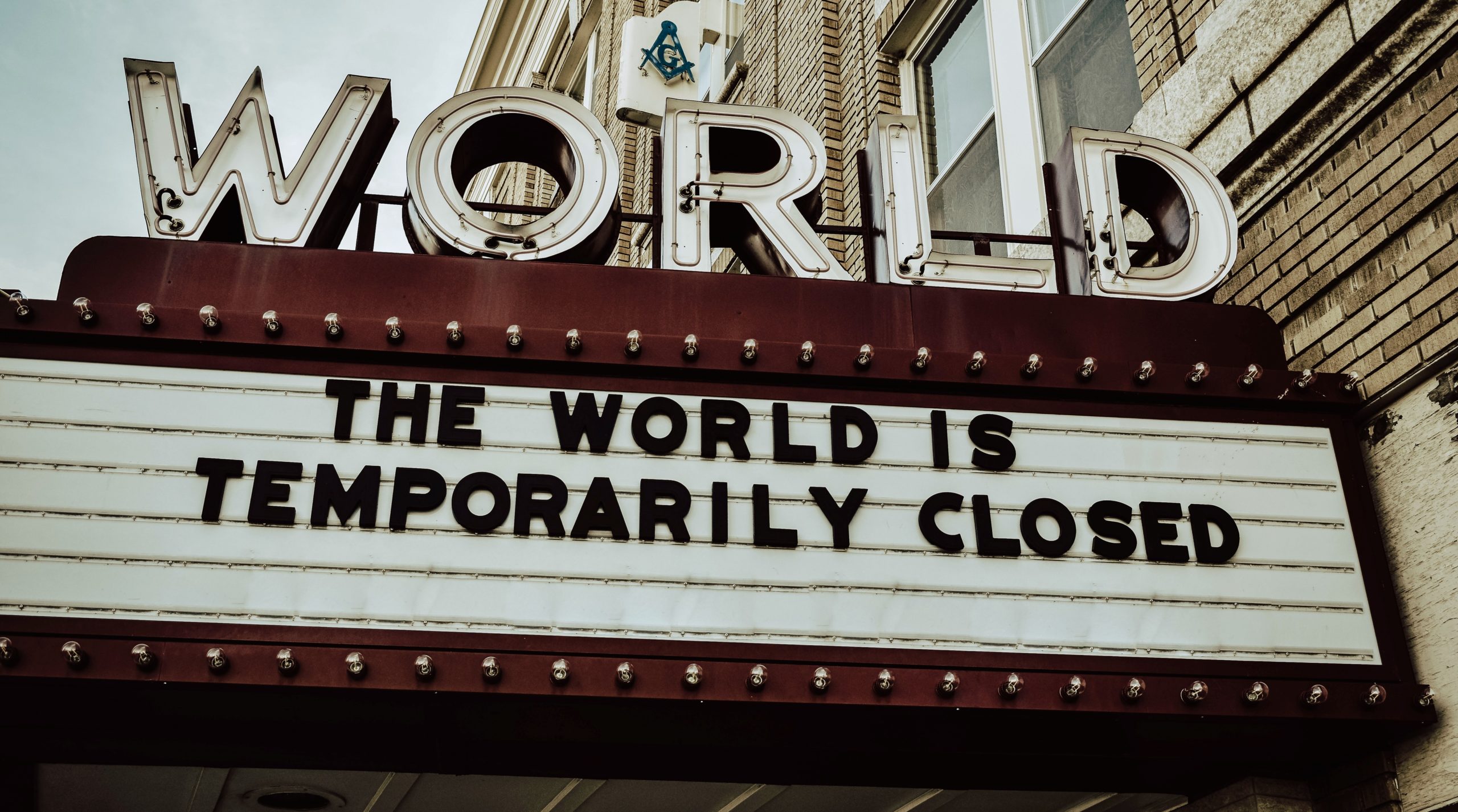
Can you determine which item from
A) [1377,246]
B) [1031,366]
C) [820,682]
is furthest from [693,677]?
[1377,246]

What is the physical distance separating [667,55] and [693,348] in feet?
32.4

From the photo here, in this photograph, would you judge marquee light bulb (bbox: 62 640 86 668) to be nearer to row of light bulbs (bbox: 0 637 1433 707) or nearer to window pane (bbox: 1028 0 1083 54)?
row of light bulbs (bbox: 0 637 1433 707)

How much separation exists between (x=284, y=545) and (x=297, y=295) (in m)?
1.21

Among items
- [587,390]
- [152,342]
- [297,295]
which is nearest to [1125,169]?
[587,390]

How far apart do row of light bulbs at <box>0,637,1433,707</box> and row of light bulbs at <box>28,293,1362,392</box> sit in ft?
4.03

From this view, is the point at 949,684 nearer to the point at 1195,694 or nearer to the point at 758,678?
the point at 758,678

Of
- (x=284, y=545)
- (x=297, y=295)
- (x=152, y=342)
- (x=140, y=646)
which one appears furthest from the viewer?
(x=297, y=295)

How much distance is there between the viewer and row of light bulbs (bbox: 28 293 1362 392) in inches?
187

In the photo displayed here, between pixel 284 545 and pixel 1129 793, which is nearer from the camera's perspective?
pixel 284 545

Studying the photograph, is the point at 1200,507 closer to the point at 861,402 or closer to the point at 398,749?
the point at 861,402

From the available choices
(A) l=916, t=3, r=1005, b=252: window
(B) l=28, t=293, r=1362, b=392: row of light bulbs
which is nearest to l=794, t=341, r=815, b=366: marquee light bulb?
(B) l=28, t=293, r=1362, b=392: row of light bulbs

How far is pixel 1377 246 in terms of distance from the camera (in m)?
5.14

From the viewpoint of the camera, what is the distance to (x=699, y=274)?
5332 mm

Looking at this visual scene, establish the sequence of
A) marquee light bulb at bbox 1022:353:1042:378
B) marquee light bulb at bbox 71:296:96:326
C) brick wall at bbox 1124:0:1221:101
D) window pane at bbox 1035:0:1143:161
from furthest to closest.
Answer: window pane at bbox 1035:0:1143:161 → brick wall at bbox 1124:0:1221:101 → marquee light bulb at bbox 1022:353:1042:378 → marquee light bulb at bbox 71:296:96:326
